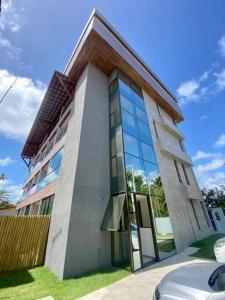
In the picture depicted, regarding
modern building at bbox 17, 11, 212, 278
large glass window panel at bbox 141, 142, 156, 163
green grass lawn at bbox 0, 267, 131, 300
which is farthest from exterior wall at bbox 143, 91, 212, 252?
green grass lawn at bbox 0, 267, 131, 300

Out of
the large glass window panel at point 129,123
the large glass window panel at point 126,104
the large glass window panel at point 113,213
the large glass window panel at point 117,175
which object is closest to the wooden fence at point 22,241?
the large glass window panel at point 113,213

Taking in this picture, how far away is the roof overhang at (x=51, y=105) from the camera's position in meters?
13.2

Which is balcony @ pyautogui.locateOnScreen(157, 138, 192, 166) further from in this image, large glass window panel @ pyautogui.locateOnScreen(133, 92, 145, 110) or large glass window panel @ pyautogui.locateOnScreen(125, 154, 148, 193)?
large glass window panel @ pyautogui.locateOnScreen(125, 154, 148, 193)

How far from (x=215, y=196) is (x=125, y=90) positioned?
121 feet

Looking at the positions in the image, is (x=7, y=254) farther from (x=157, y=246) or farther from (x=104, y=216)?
(x=157, y=246)

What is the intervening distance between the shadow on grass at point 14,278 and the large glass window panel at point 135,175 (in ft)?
18.5

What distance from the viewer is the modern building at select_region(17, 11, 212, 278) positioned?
7.05 m

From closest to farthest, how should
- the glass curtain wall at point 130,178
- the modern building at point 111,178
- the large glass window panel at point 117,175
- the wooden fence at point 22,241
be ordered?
the modern building at point 111,178 → the glass curtain wall at point 130,178 → the wooden fence at point 22,241 → the large glass window panel at point 117,175

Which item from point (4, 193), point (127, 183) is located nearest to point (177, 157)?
point (127, 183)

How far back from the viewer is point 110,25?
40.5 feet

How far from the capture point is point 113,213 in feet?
24.9

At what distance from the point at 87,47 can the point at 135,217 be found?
11.4m

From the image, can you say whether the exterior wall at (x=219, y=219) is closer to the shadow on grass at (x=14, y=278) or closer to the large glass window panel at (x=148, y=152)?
the large glass window panel at (x=148, y=152)

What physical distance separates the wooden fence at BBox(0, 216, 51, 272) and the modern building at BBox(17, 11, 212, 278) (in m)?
0.68
